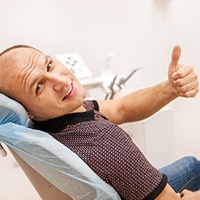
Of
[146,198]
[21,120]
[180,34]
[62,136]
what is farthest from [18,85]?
[180,34]

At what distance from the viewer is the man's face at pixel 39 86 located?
1026 mm

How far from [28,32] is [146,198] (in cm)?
118

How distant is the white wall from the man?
2.47 feet

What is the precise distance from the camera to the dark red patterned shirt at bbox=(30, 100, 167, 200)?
99 centimetres

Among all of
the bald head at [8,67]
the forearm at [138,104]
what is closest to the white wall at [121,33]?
the forearm at [138,104]

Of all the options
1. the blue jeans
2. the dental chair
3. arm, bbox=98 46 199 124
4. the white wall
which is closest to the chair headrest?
the dental chair

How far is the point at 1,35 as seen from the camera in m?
1.72

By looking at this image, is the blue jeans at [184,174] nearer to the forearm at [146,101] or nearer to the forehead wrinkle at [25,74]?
the forearm at [146,101]

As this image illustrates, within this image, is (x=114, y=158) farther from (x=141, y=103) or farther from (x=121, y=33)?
(x=121, y=33)

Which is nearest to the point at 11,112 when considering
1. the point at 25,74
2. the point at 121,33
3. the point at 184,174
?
the point at 25,74

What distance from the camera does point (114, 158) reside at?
99 centimetres

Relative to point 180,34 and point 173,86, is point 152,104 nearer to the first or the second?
point 173,86

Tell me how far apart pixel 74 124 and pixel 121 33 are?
121cm

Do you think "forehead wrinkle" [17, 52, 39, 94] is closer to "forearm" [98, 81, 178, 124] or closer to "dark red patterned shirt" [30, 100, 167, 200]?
"dark red patterned shirt" [30, 100, 167, 200]
